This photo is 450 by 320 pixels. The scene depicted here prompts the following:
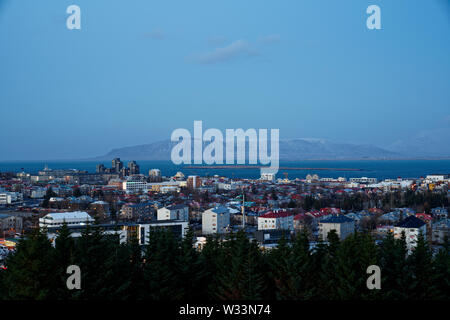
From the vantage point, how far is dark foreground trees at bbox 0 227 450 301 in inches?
104

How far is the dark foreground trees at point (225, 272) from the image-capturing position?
2.63 meters

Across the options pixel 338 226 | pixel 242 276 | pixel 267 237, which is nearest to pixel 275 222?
pixel 338 226

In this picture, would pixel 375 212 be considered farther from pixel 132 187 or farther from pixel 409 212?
pixel 132 187

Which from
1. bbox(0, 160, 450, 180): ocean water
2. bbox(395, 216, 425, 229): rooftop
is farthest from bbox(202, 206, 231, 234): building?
bbox(0, 160, 450, 180): ocean water

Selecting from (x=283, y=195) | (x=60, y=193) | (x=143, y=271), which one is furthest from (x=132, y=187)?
(x=143, y=271)

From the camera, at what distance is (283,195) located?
53.8 feet

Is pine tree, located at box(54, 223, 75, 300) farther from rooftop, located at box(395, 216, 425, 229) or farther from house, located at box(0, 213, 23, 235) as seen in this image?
house, located at box(0, 213, 23, 235)

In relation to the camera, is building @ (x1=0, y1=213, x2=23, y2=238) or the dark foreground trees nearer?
the dark foreground trees

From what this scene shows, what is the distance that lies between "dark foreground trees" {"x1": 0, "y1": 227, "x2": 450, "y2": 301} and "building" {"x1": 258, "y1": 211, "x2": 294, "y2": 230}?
567 centimetres

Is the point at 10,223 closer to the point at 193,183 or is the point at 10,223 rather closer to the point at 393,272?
the point at 393,272

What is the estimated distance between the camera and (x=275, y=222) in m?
8.86

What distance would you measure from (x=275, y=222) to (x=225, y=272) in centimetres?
591

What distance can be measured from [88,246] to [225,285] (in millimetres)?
897

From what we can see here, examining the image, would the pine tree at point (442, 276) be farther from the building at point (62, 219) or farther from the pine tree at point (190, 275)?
the building at point (62, 219)
